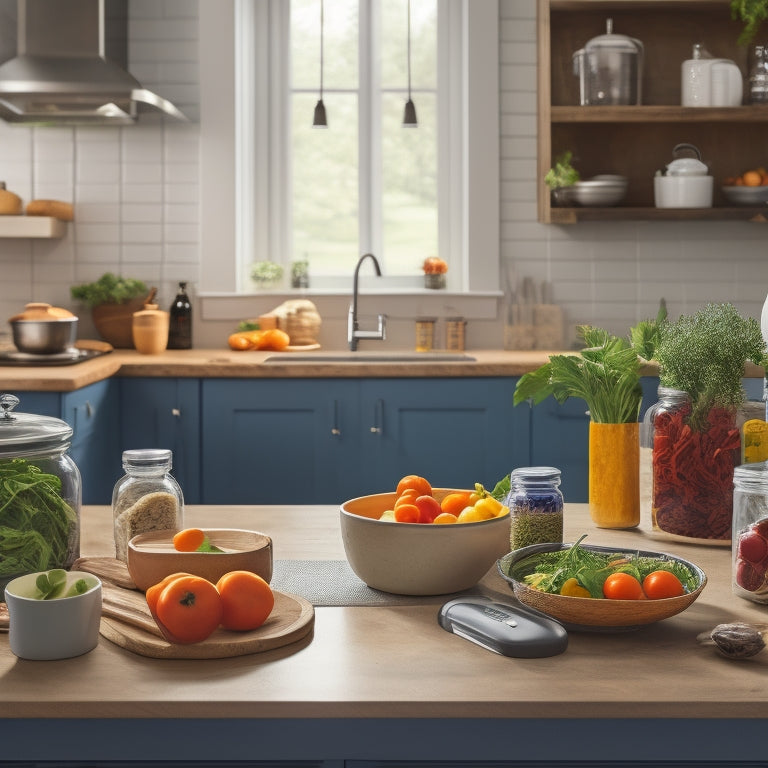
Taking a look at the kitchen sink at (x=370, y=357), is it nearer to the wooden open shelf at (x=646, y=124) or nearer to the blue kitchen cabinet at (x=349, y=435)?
the blue kitchen cabinet at (x=349, y=435)

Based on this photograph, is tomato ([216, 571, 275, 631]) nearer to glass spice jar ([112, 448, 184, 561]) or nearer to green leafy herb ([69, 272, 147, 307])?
glass spice jar ([112, 448, 184, 561])

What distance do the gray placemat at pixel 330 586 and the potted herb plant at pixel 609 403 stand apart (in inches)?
17.1

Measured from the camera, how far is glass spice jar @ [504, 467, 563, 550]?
1.53 meters

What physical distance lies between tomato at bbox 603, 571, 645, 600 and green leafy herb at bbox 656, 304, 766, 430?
0.46 metres

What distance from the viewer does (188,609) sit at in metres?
1.16

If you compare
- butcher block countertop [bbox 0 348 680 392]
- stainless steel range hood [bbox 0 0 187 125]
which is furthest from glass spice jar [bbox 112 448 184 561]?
stainless steel range hood [bbox 0 0 187 125]

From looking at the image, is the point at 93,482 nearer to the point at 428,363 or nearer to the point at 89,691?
the point at 428,363

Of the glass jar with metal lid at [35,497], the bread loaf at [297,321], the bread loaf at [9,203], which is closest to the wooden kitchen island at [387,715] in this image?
the glass jar with metal lid at [35,497]

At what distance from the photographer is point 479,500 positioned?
1.53 metres

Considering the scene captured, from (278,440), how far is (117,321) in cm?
109

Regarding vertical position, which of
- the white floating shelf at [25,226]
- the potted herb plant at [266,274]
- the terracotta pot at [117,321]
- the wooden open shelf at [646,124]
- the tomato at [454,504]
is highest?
the wooden open shelf at [646,124]

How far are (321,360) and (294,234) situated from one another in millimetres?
934

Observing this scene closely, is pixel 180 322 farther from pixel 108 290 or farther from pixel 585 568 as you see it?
pixel 585 568

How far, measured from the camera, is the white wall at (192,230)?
4773mm
